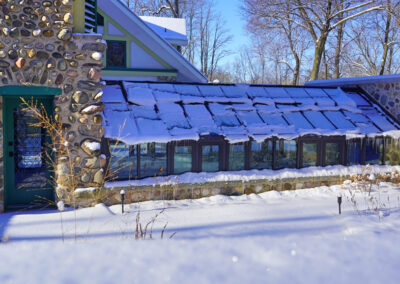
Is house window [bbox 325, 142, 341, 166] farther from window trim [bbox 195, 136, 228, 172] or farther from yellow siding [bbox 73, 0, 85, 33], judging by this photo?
yellow siding [bbox 73, 0, 85, 33]

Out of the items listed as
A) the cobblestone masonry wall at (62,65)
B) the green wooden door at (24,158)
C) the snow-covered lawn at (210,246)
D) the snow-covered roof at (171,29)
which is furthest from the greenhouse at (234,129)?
the snow-covered roof at (171,29)

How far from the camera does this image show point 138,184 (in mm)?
6168

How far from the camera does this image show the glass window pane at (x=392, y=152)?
7988 millimetres

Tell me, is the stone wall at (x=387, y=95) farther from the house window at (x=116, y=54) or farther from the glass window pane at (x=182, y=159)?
the house window at (x=116, y=54)

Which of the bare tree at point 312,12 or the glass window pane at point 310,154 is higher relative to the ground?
the bare tree at point 312,12

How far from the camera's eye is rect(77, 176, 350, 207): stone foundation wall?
600 centimetres

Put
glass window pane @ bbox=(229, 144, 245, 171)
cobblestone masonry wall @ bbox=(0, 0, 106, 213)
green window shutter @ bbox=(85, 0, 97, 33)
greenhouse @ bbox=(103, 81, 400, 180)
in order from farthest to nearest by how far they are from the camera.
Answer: glass window pane @ bbox=(229, 144, 245, 171) → green window shutter @ bbox=(85, 0, 97, 33) → greenhouse @ bbox=(103, 81, 400, 180) → cobblestone masonry wall @ bbox=(0, 0, 106, 213)

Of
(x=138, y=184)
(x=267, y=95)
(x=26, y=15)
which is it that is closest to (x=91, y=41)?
(x=26, y=15)

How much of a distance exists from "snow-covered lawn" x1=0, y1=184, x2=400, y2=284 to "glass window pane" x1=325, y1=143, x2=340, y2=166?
172 cm

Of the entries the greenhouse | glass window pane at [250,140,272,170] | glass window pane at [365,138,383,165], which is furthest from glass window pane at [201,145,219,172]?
glass window pane at [365,138,383,165]

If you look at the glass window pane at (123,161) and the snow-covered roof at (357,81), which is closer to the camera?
the glass window pane at (123,161)

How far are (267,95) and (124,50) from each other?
5.45m

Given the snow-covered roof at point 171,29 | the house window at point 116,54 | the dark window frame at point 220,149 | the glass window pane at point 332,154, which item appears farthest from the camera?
the snow-covered roof at point 171,29

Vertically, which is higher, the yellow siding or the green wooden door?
the yellow siding
